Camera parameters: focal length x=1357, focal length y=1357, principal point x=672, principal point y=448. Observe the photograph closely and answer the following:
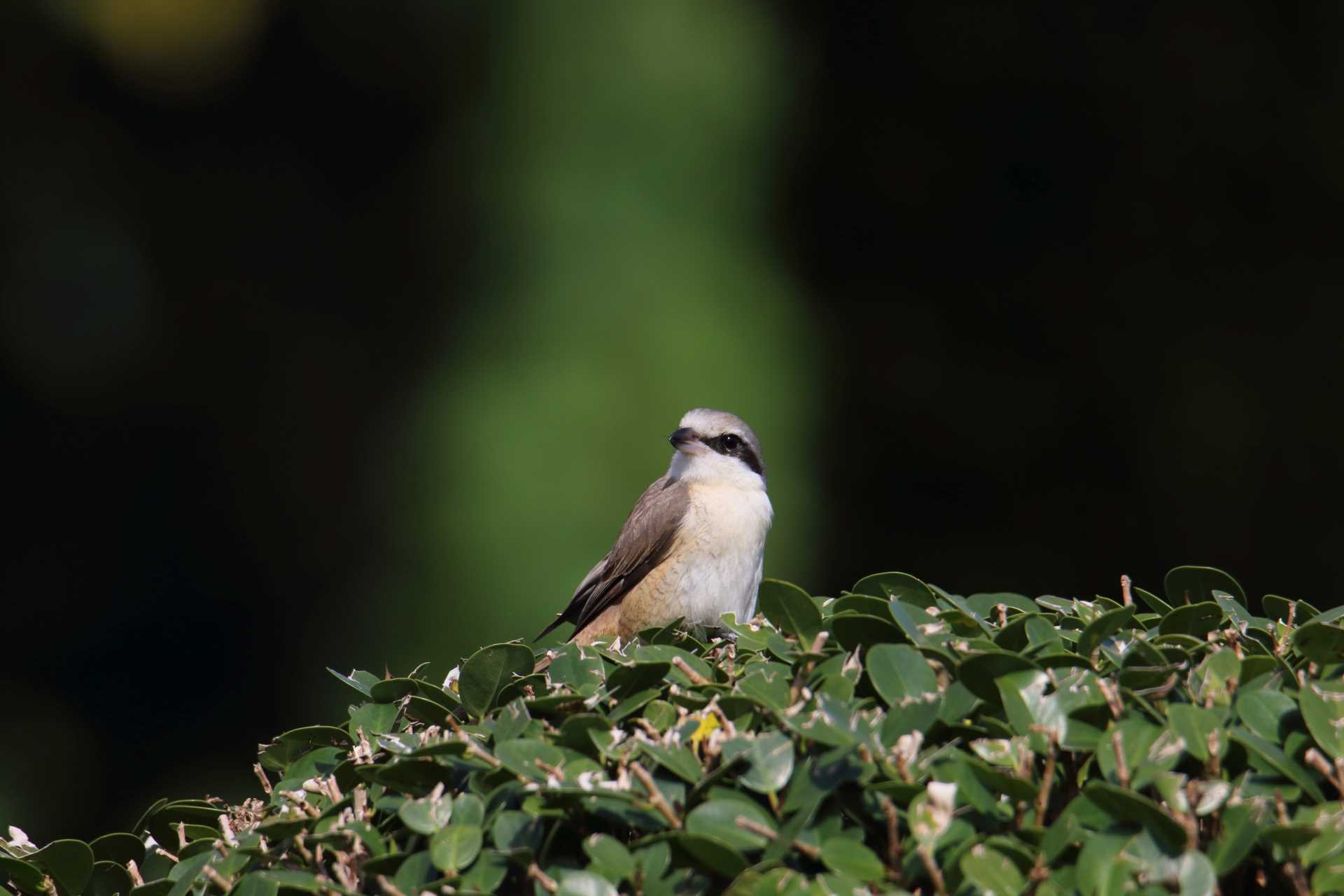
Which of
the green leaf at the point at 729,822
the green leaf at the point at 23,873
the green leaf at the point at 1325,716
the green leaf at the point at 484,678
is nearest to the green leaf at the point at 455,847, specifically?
the green leaf at the point at 729,822

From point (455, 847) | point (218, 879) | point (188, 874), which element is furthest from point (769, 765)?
point (188, 874)

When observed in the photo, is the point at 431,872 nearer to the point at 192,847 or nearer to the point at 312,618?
the point at 192,847

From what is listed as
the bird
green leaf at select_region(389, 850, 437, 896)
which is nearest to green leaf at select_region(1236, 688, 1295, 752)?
green leaf at select_region(389, 850, 437, 896)

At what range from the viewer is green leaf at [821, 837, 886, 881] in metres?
1.61

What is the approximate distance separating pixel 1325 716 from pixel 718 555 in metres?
3.40

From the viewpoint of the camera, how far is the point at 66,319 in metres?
7.01

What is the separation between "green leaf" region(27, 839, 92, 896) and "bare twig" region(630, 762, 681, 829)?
1.04 meters

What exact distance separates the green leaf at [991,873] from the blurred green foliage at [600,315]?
3778 millimetres

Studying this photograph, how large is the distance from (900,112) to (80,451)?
185 inches

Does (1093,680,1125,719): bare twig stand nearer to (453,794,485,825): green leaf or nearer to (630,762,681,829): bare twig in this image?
(630,762,681,829): bare twig

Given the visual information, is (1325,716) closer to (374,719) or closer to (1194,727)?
(1194,727)

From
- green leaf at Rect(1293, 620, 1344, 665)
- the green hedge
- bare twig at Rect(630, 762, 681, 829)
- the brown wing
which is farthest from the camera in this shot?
the brown wing

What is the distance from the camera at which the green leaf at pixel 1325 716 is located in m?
1.70

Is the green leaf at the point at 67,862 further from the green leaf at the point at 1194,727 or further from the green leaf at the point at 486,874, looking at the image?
the green leaf at the point at 1194,727
